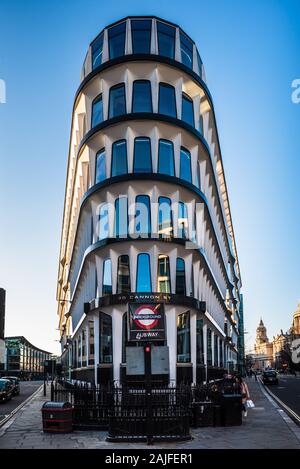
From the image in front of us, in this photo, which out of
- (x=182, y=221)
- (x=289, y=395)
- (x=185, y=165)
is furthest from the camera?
(x=289, y=395)

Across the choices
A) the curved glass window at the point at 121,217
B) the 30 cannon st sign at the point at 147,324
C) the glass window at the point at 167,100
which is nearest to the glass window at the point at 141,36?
the glass window at the point at 167,100

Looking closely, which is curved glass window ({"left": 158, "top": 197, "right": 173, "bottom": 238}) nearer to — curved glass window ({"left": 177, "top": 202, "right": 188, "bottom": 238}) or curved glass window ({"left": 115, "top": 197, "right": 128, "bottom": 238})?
curved glass window ({"left": 177, "top": 202, "right": 188, "bottom": 238})

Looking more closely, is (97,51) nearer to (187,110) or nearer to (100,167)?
(187,110)

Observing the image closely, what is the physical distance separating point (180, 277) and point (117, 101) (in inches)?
407

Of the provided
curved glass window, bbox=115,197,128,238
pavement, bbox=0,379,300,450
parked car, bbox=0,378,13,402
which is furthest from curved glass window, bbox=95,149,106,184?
parked car, bbox=0,378,13,402

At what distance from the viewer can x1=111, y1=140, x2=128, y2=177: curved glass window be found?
96.0ft

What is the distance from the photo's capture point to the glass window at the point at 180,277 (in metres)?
29.2

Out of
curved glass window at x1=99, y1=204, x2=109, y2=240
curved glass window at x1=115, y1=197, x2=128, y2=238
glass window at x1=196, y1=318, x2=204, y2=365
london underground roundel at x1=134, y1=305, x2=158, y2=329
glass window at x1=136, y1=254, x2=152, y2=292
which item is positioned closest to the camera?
london underground roundel at x1=134, y1=305, x2=158, y2=329

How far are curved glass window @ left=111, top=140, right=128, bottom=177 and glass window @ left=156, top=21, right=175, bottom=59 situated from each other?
5.76 meters

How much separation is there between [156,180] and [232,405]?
13.1m

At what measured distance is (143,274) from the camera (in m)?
28.4

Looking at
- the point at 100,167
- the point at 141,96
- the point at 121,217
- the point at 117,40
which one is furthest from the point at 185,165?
the point at 117,40

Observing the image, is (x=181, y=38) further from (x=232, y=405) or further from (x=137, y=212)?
(x=232, y=405)

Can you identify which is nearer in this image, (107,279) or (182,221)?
(107,279)
